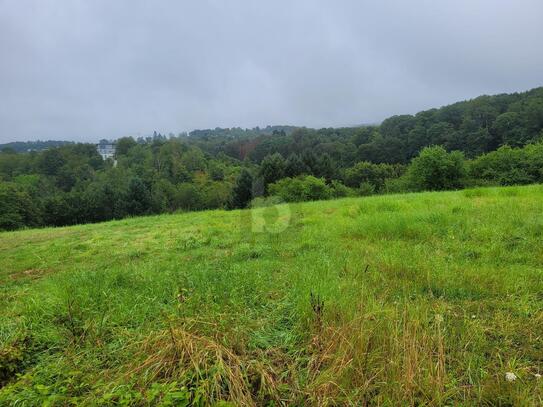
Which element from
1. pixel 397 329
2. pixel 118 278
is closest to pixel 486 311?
pixel 397 329

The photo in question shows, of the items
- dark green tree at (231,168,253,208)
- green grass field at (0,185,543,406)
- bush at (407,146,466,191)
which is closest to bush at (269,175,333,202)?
dark green tree at (231,168,253,208)

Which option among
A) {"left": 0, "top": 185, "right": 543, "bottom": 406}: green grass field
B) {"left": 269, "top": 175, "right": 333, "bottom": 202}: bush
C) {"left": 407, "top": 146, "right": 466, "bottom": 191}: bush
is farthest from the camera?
{"left": 269, "top": 175, "right": 333, "bottom": 202}: bush

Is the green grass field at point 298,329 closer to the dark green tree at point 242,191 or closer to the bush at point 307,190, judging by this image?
the bush at point 307,190

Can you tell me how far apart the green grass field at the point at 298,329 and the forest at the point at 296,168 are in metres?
27.0

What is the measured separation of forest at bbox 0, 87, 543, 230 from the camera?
3241 centimetres

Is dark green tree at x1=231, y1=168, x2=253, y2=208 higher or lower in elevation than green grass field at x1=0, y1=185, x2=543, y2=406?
lower

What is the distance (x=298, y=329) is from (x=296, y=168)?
44.1m

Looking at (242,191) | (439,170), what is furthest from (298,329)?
(242,191)

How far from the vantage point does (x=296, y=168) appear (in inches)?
1829

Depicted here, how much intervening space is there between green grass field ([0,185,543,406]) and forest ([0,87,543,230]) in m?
27.0

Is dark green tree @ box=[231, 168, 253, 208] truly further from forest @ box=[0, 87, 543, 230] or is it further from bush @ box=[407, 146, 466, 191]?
bush @ box=[407, 146, 466, 191]

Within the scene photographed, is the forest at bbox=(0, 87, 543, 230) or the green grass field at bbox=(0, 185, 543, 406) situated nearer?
the green grass field at bbox=(0, 185, 543, 406)

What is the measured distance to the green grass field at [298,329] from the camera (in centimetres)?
219

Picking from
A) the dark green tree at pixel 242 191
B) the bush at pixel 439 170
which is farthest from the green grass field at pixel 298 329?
the dark green tree at pixel 242 191
